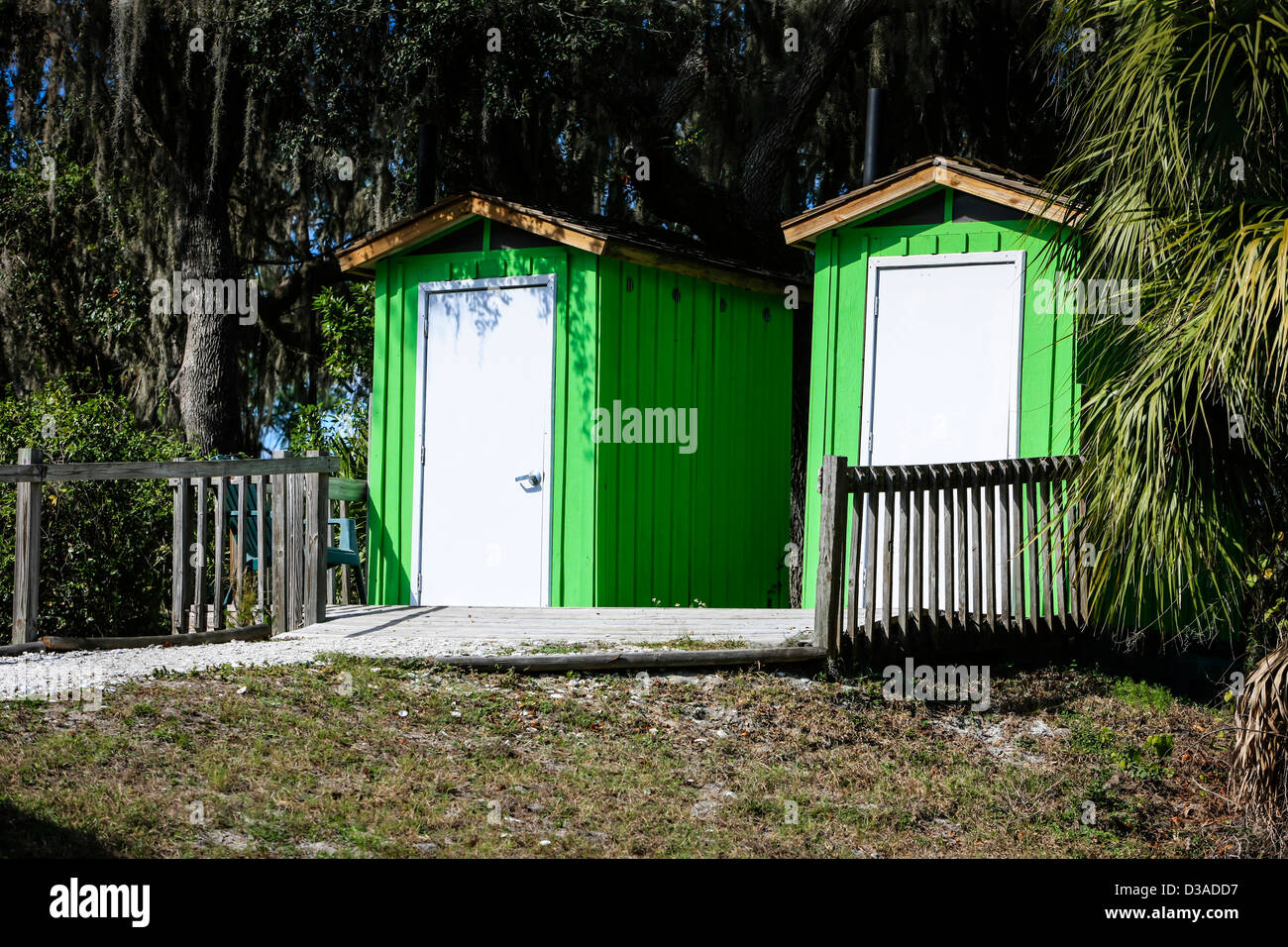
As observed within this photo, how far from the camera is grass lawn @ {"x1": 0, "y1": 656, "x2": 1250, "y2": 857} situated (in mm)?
5793

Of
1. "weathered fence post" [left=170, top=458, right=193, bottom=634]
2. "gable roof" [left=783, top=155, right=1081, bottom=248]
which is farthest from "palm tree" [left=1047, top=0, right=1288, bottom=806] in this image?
"weathered fence post" [left=170, top=458, right=193, bottom=634]

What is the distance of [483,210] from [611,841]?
6943mm

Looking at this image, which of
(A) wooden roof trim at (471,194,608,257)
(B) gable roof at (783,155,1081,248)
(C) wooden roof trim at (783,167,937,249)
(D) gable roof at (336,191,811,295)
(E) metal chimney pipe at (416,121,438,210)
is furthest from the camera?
(E) metal chimney pipe at (416,121,438,210)

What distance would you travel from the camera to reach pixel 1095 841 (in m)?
6.84

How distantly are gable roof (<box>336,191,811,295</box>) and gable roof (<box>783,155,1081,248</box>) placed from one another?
1.21 m

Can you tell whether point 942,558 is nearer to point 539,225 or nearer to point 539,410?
point 539,410

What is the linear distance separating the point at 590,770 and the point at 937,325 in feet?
17.7

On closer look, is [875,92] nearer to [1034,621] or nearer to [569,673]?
[1034,621]

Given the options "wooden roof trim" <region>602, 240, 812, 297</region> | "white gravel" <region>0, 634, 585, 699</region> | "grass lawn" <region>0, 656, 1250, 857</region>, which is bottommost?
"grass lawn" <region>0, 656, 1250, 857</region>

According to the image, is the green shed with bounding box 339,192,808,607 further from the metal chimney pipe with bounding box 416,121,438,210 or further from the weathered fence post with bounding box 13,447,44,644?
the weathered fence post with bounding box 13,447,44,644

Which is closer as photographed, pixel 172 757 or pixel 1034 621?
pixel 172 757

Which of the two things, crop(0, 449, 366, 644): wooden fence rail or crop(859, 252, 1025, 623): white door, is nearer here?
crop(0, 449, 366, 644): wooden fence rail

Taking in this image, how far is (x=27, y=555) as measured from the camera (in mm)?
9039
